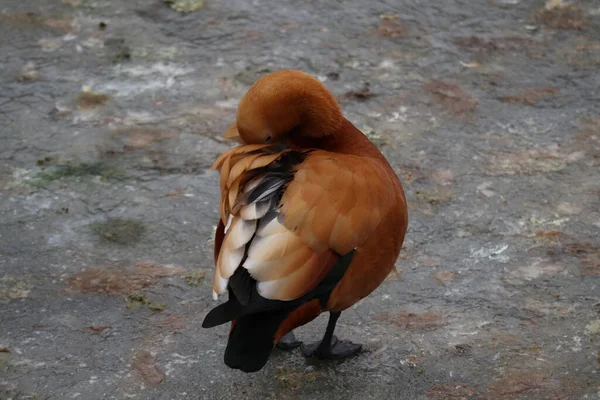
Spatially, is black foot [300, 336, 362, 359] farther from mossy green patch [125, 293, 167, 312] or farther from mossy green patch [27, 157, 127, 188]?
mossy green patch [27, 157, 127, 188]

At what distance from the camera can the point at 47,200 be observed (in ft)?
14.7

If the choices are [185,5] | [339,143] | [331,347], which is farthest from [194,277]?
[185,5]

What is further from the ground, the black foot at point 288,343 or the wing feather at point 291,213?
the wing feather at point 291,213

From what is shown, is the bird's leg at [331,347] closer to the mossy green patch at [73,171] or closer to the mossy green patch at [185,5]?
the mossy green patch at [73,171]

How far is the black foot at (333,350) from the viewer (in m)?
3.55

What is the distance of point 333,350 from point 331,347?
1 centimetres

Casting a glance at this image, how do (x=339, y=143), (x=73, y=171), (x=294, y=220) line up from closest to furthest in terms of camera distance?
(x=294, y=220) → (x=339, y=143) → (x=73, y=171)

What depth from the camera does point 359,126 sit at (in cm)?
512

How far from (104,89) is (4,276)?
178 cm

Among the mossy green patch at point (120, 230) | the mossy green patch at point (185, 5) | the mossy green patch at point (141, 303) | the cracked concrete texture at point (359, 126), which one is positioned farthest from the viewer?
the mossy green patch at point (185, 5)

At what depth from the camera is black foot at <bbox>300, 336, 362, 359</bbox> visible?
355 centimetres

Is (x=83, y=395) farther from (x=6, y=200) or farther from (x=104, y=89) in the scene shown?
(x=104, y=89)

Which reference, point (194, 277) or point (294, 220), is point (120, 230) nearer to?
point (194, 277)

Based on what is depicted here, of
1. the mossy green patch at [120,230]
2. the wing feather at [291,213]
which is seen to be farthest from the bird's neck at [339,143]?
the mossy green patch at [120,230]
